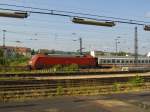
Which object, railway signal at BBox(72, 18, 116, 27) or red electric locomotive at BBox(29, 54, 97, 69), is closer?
railway signal at BBox(72, 18, 116, 27)

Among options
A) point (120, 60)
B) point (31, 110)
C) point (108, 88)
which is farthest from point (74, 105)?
point (120, 60)

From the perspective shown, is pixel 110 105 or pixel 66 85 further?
pixel 66 85

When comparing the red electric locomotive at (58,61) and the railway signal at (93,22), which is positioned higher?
the railway signal at (93,22)

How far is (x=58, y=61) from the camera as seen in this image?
56469mm

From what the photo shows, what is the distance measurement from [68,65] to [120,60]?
1633 centimetres

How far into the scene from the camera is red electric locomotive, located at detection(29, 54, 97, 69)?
2149 inches

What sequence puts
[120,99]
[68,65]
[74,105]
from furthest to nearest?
[68,65]
[120,99]
[74,105]

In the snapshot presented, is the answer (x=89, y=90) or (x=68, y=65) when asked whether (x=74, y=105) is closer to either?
(x=89, y=90)

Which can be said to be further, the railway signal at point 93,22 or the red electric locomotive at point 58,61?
the red electric locomotive at point 58,61

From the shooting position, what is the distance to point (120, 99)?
16750mm

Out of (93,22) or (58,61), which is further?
(58,61)

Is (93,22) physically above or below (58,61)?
above

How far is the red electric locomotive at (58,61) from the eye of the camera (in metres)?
54.6

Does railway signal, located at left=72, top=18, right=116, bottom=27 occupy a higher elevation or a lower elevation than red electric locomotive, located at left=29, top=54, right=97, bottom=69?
higher
